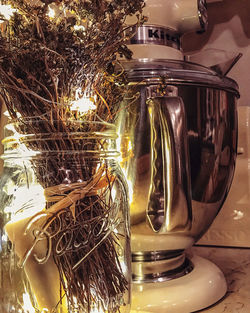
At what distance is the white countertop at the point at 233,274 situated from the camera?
59 cm

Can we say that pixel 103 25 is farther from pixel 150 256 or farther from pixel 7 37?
pixel 150 256

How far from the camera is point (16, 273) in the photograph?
18.5 inches

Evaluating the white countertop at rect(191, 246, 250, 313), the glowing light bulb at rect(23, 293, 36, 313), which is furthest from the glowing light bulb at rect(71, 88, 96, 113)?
the white countertop at rect(191, 246, 250, 313)

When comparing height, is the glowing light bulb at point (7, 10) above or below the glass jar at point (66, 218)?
above

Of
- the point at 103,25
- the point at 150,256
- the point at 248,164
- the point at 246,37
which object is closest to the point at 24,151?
the point at 103,25

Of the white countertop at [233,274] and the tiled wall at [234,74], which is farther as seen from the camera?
the tiled wall at [234,74]

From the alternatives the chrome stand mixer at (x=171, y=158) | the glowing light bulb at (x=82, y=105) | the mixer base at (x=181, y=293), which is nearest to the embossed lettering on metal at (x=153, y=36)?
the chrome stand mixer at (x=171, y=158)

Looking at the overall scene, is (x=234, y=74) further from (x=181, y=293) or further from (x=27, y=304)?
(x=27, y=304)

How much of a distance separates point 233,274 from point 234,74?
0.48 metres

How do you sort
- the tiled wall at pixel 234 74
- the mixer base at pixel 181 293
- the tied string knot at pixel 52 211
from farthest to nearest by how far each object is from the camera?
the tiled wall at pixel 234 74 < the mixer base at pixel 181 293 < the tied string knot at pixel 52 211

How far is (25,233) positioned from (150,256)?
0.24 m

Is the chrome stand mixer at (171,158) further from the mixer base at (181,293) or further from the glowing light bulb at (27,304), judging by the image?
the glowing light bulb at (27,304)

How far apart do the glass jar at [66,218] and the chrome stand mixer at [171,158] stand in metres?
0.08

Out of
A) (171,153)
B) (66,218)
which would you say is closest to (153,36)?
(171,153)
